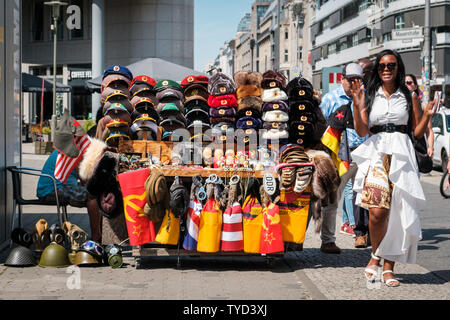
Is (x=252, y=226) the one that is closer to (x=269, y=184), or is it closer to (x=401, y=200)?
(x=269, y=184)

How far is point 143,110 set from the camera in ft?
28.1

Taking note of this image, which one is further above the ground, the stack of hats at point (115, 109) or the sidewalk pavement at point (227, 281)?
the stack of hats at point (115, 109)

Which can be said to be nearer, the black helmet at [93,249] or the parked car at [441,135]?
the black helmet at [93,249]

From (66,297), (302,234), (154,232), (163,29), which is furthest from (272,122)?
(163,29)

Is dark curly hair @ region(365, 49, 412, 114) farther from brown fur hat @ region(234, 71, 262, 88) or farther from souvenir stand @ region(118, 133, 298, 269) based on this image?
brown fur hat @ region(234, 71, 262, 88)

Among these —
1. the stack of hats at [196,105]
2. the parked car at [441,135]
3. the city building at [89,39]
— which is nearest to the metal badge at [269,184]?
the stack of hats at [196,105]

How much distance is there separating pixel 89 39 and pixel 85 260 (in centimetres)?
4354

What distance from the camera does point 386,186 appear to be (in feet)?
21.4

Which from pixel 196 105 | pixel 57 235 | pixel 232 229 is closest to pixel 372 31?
pixel 196 105

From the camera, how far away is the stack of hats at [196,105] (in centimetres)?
835

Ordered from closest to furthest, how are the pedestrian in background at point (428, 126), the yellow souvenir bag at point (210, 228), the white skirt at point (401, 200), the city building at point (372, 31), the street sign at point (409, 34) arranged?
1. the white skirt at point (401, 200)
2. the pedestrian in background at point (428, 126)
3. the yellow souvenir bag at point (210, 228)
4. the street sign at point (409, 34)
5. the city building at point (372, 31)

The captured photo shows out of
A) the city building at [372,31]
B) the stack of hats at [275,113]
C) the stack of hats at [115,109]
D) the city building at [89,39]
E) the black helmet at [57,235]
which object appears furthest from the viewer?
the city building at [372,31]

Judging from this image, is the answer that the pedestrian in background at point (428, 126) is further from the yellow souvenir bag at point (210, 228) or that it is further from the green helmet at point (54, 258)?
the green helmet at point (54, 258)
